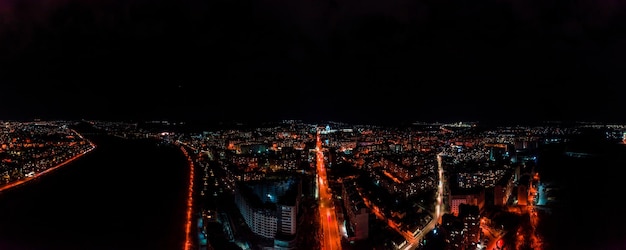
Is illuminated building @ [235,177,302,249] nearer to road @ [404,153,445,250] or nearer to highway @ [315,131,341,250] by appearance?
highway @ [315,131,341,250]

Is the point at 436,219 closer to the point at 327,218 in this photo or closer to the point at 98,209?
the point at 327,218

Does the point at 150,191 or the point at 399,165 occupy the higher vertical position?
the point at 399,165

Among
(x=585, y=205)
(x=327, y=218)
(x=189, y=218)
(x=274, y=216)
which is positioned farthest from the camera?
(x=585, y=205)

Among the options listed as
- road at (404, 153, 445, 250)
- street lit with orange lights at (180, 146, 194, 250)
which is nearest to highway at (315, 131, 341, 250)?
road at (404, 153, 445, 250)

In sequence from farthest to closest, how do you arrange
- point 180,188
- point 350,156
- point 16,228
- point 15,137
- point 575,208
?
point 15,137 < point 350,156 < point 180,188 < point 575,208 < point 16,228

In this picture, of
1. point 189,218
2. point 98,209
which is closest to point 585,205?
point 189,218

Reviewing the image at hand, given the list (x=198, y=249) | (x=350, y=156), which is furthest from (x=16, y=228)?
(x=350, y=156)

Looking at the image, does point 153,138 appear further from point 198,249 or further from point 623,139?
point 623,139
